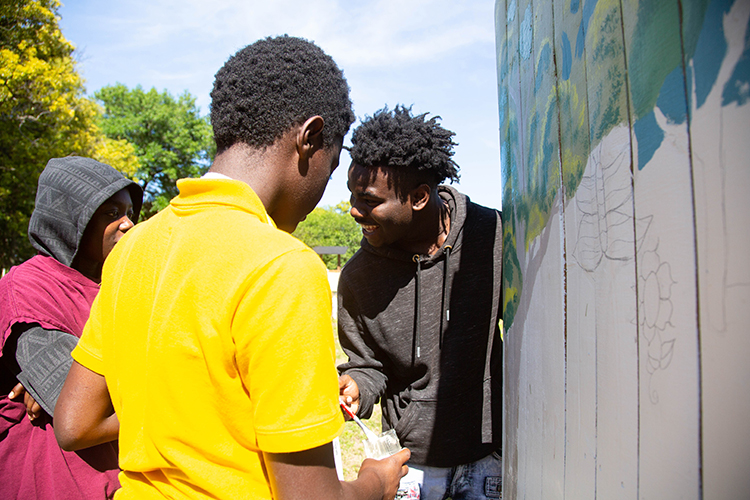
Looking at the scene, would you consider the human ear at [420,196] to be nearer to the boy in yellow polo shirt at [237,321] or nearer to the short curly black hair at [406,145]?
the short curly black hair at [406,145]

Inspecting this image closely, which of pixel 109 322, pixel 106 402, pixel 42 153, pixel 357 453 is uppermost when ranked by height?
pixel 42 153

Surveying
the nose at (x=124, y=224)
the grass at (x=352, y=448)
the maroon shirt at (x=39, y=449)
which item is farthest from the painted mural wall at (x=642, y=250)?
the grass at (x=352, y=448)

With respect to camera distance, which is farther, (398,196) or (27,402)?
(398,196)

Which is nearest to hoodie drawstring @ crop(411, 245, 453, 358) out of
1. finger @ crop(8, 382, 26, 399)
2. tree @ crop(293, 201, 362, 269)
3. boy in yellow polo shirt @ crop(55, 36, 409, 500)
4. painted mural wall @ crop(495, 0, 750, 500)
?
painted mural wall @ crop(495, 0, 750, 500)

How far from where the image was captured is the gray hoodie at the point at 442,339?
88.6 inches

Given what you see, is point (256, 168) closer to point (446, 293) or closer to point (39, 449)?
point (446, 293)

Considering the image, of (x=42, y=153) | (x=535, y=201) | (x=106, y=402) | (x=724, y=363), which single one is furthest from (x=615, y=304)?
(x=42, y=153)

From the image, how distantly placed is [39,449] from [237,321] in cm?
157

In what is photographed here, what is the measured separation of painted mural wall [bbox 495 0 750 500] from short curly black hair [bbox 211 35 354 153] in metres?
0.57

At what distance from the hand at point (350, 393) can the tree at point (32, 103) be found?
43.0ft

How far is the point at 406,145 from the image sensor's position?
236cm

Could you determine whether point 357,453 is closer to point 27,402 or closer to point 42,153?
point 27,402

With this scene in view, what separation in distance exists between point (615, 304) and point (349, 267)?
1.75 metres

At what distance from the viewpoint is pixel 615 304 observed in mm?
838
